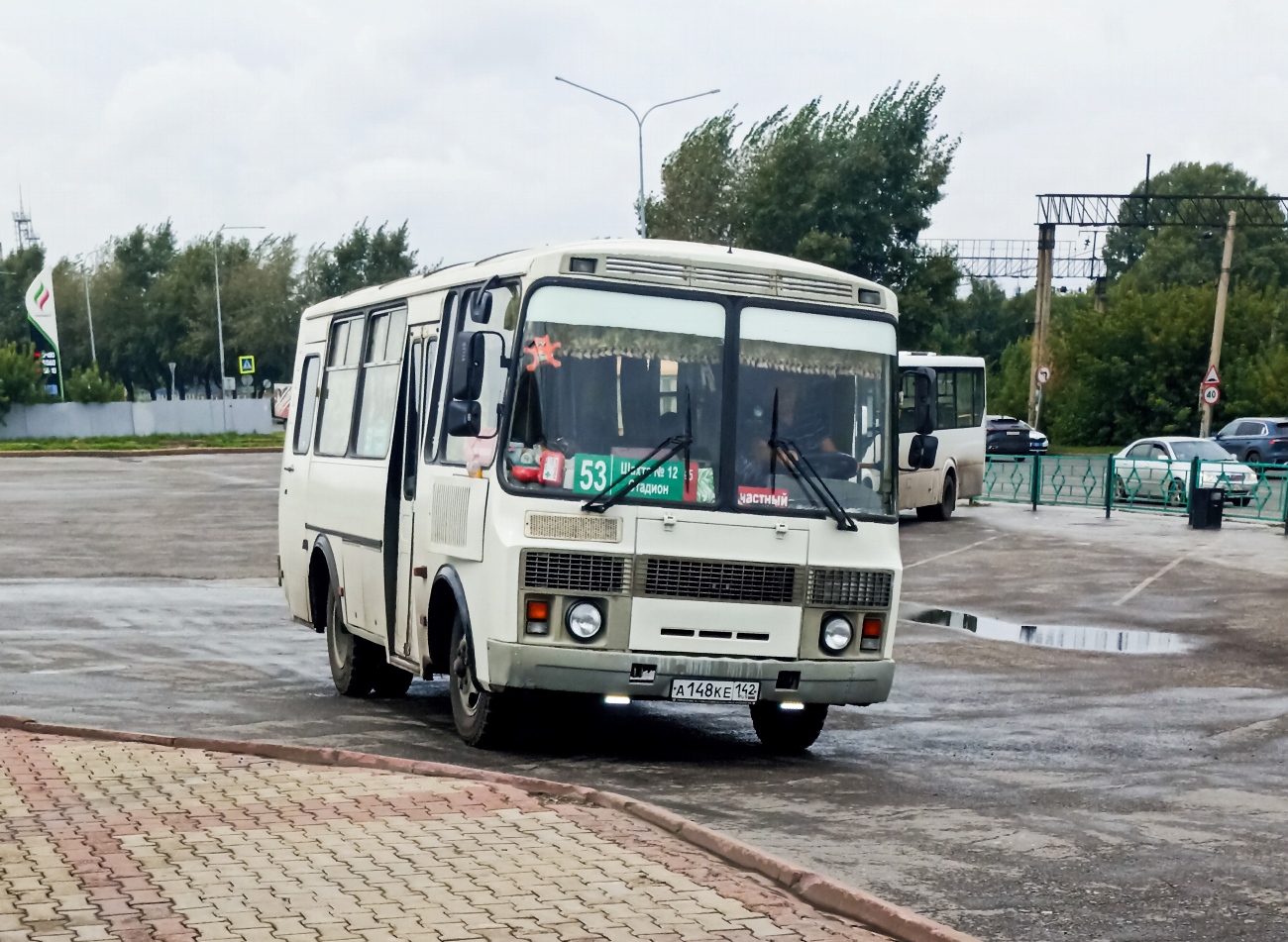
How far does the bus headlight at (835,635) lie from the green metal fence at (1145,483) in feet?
71.7

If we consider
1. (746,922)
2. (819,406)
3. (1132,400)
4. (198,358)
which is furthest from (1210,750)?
(198,358)

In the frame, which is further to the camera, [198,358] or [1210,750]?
[198,358]

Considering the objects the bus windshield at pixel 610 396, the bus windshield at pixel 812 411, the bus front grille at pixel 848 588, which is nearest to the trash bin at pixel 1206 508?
the bus windshield at pixel 812 411

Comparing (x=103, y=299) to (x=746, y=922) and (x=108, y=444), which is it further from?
(x=746, y=922)

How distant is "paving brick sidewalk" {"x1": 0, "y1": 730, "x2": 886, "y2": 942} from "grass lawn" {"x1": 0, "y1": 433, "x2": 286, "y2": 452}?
49.4 metres

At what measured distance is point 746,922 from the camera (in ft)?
20.0

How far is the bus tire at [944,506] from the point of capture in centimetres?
3328

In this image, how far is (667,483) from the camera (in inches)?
383

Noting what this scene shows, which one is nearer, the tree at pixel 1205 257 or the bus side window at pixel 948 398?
the bus side window at pixel 948 398

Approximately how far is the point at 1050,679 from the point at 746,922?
9195 millimetres

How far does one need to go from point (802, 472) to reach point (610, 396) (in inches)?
43.9

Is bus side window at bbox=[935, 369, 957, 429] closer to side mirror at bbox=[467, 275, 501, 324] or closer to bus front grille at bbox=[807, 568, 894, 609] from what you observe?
bus front grille at bbox=[807, 568, 894, 609]

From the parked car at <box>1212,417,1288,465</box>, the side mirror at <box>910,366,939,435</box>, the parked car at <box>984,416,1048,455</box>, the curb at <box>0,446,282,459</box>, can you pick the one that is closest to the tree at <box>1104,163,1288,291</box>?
the parked car at <box>984,416,1048,455</box>

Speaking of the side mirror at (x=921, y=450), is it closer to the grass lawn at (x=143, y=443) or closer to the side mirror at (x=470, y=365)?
the side mirror at (x=470, y=365)
